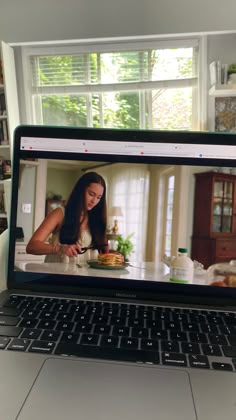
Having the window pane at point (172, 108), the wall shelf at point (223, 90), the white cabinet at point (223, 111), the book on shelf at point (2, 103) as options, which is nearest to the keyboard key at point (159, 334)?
the wall shelf at point (223, 90)

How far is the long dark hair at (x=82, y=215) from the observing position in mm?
639

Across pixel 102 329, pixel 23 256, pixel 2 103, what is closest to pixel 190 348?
pixel 102 329

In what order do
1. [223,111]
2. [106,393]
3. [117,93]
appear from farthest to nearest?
[117,93] < [223,111] < [106,393]

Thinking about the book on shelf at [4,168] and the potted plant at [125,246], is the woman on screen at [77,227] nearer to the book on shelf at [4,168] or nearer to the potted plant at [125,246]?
the potted plant at [125,246]

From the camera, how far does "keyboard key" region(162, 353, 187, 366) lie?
42 cm

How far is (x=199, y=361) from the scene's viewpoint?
0.43m

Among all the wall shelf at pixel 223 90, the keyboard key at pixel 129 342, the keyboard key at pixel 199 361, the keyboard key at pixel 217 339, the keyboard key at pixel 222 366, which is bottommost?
the keyboard key at pixel 222 366

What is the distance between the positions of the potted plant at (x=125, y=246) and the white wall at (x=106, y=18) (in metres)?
2.21

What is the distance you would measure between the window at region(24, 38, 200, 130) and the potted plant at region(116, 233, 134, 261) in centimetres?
227

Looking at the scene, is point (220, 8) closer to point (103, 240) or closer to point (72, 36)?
point (72, 36)

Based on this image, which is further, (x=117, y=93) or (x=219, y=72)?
(x=117, y=93)

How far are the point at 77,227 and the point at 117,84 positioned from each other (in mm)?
2372

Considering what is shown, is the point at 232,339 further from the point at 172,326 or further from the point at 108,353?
the point at 108,353

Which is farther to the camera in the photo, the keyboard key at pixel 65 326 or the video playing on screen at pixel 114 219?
the video playing on screen at pixel 114 219
